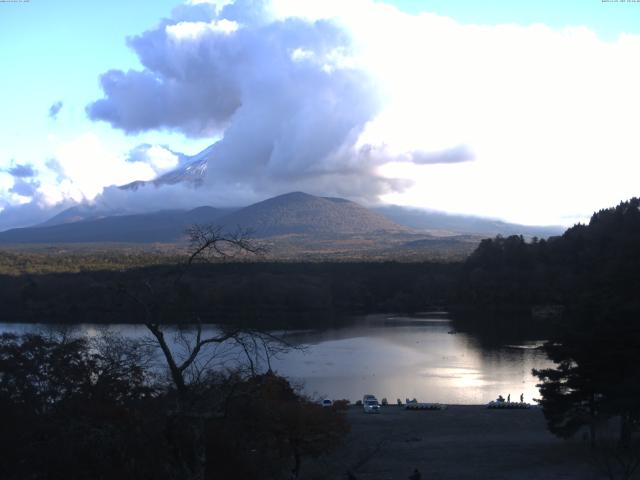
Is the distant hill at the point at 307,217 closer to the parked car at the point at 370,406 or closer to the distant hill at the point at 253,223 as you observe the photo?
the distant hill at the point at 253,223

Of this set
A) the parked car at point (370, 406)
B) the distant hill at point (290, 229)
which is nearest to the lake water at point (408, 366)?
the parked car at point (370, 406)

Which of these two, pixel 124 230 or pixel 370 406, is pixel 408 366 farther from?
pixel 124 230

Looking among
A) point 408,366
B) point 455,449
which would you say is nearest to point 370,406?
point 455,449

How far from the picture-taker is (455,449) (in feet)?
40.5

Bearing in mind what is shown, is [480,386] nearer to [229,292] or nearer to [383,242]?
[229,292]

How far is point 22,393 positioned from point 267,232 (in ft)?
396

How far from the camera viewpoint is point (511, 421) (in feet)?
50.5

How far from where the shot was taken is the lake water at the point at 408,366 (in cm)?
2119

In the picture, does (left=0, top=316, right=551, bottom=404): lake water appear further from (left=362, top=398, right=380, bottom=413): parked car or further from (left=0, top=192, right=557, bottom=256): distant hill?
(left=0, top=192, right=557, bottom=256): distant hill

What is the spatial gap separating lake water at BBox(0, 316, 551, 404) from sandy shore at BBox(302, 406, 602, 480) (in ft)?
10.3

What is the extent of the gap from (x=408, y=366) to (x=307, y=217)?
372ft

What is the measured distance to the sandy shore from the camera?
10219 mm

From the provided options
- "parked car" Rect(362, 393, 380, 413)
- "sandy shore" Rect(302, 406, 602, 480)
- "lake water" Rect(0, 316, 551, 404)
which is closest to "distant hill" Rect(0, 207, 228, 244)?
"lake water" Rect(0, 316, 551, 404)

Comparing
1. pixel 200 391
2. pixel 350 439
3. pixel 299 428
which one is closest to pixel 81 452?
pixel 200 391
